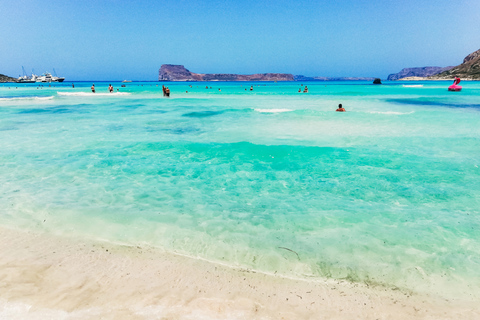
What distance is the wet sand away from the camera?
146 inches

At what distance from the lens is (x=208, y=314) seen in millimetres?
3686

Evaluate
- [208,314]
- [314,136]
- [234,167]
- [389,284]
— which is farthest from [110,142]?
[389,284]

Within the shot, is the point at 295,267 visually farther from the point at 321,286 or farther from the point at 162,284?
the point at 162,284

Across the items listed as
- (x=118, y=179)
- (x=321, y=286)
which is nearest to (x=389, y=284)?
(x=321, y=286)

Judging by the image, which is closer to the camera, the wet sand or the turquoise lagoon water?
the wet sand

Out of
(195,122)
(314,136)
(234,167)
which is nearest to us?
(234,167)

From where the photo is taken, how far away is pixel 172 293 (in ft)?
13.4

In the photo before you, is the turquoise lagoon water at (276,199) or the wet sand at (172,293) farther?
the turquoise lagoon water at (276,199)

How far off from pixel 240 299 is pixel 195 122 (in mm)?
16971

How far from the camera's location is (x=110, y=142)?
13859 millimetres

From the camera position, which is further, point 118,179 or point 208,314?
point 118,179

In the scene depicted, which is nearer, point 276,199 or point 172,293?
point 172,293

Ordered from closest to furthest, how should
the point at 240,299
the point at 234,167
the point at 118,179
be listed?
the point at 240,299 < the point at 118,179 < the point at 234,167

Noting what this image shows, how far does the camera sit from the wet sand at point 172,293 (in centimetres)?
371
